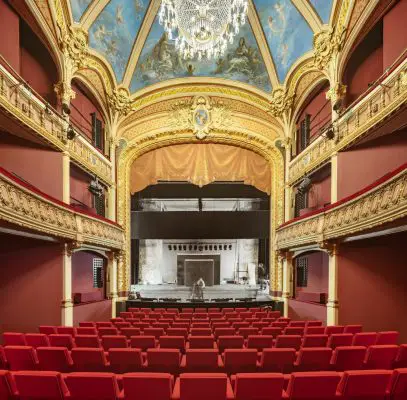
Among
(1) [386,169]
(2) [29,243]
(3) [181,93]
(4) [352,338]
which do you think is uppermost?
(3) [181,93]

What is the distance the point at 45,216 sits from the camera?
820cm

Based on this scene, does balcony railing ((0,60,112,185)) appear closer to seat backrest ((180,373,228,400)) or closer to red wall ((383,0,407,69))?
seat backrest ((180,373,228,400))

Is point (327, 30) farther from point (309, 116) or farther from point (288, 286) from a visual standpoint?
point (288, 286)

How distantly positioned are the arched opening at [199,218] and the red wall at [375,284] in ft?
25.1

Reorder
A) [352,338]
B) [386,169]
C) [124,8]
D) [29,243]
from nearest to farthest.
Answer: [352,338] < [386,169] < [29,243] < [124,8]

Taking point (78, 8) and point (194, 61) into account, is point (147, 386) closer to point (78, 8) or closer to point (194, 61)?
point (78, 8)

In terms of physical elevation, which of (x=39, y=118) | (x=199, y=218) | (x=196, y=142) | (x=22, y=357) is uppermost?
(x=196, y=142)

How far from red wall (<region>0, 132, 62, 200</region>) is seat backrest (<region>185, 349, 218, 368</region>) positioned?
7379 mm

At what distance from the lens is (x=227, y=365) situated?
439 centimetres

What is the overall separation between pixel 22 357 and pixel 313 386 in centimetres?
337

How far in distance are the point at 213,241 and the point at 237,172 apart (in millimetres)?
7094

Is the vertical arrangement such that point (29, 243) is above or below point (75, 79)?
below

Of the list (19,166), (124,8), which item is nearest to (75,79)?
(124,8)

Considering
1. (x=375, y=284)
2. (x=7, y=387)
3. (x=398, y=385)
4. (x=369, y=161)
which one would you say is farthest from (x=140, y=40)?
(x=398, y=385)
